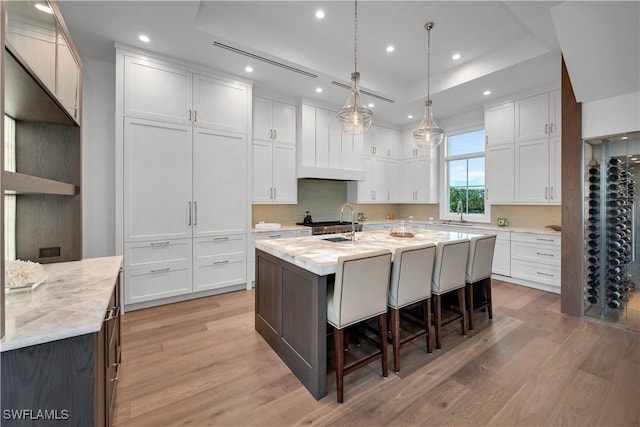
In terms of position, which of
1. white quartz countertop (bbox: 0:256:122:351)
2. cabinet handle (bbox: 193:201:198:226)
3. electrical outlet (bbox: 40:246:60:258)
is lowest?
white quartz countertop (bbox: 0:256:122:351)

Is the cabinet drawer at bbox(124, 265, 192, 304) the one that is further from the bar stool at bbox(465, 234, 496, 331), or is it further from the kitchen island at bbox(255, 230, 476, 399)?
the bar stool at bbox(465, 234, 496, 331)

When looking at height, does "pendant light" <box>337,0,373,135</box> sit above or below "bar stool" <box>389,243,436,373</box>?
above

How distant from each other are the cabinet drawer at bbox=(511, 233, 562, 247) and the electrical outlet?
528 centimetres

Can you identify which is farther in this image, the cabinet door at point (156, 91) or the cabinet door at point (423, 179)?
the cabinet door at point (423, 179)

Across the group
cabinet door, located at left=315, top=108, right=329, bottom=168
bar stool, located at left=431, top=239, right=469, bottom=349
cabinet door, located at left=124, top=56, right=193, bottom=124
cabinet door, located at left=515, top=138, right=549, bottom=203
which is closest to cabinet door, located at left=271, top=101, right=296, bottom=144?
cabinet door, located at left=315, top=108, right=329, bottom=168

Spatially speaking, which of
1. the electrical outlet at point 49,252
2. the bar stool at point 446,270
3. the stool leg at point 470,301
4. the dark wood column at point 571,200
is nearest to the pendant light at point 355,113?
the bar stool at point 446,270

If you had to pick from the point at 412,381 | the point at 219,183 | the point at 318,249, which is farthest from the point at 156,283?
the point at 412,381

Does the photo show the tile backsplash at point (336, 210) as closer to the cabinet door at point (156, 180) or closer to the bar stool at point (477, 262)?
the cabinet door at point (156, 180)

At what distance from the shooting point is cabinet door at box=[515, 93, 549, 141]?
4.16 meters

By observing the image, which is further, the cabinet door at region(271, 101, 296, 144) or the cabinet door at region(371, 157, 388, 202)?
the cabinet door at region(371, 157, 388, 202)

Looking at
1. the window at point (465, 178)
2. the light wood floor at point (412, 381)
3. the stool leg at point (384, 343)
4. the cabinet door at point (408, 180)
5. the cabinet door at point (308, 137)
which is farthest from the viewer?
the cabinet door at point (408, 180)

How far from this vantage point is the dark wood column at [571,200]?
10.1ft

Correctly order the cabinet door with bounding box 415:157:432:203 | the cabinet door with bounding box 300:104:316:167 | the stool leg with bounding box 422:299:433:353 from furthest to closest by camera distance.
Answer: the cabinet door with bounding box 415:157:432:203
the cabinet door with bounding box 300:104:316:167
the stool leg with bounding box 422:299:433:353

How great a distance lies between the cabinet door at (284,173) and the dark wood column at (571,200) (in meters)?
3.55
